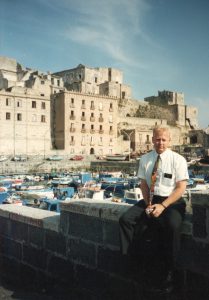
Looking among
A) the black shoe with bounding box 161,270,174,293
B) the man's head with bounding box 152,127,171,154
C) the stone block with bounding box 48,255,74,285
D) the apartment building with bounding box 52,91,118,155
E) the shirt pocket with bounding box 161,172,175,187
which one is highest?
the apartment building with bounding box 52,91,118,155

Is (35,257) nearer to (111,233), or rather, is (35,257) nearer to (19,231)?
(19,231)

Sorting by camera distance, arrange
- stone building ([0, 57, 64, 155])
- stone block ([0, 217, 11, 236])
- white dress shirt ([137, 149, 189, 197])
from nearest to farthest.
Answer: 1. white dress shirt ([137, 149, 189, 197])
2. stone block ([0, 217, 11, 236])
3. stone building ([0, 57, 64, 155])

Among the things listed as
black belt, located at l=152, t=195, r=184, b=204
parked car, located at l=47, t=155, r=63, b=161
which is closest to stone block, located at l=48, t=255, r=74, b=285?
black belt, located at l=152, t=195, r=184, b=204

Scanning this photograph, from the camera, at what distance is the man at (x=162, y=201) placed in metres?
3.56

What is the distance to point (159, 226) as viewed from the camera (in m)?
3.68

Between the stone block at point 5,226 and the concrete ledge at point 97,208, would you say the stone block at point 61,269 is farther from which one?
the stone block at point 5,226

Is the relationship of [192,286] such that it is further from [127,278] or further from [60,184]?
[60,184]

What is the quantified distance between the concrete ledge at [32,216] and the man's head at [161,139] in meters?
1.74

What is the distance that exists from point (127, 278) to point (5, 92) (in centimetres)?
5835

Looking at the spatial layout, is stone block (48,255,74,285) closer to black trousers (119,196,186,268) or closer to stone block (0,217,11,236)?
stone block (0,217,11,236)

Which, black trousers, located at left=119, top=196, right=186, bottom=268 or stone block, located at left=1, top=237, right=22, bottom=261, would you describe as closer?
black trousers, located at left=119, top=196, right=186, bottom=268

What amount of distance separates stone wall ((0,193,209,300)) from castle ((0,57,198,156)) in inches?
2183

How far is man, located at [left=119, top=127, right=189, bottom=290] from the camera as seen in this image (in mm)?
3557

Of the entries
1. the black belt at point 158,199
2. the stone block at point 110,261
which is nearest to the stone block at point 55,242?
the stone block at point 110,261
